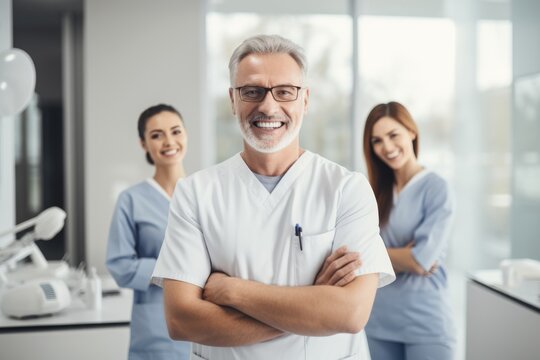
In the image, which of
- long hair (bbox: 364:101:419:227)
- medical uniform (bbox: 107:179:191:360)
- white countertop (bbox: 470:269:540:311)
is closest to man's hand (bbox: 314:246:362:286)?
medical uniform (bbox: 107:179:191:360)

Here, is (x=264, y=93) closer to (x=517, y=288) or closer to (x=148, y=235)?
(x=148, y=235)

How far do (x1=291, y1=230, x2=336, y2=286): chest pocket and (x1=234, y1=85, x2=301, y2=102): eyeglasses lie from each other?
0.33 meters

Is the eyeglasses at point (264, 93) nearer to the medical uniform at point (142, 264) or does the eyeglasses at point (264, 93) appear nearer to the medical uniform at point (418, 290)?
the medical uniform at point (142, 264)

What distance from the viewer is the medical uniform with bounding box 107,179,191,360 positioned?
1840mm

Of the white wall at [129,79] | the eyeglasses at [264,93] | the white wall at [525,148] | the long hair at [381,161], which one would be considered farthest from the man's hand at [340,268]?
the white wall at [129,79]

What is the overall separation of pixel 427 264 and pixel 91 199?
2.43 m

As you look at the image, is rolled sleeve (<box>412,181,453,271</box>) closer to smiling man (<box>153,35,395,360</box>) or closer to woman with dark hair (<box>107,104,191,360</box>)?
smiling man (<box>153,35,395,360</box>)

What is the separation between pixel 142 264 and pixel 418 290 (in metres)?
1.03

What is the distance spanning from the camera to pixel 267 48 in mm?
1269

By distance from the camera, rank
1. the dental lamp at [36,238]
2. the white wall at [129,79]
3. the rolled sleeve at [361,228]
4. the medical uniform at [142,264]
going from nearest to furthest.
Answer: the rolled sleeve at [361,228], the medical uniform at [142,264], the dental lamp at [36,238], the white wall at [129,79]

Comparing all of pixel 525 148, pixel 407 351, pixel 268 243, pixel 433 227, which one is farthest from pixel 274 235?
pixel 525 148

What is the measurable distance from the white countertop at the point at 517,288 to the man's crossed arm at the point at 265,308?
1141 millimetres

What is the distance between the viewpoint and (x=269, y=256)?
1.28 m

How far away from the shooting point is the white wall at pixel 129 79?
3439mm
